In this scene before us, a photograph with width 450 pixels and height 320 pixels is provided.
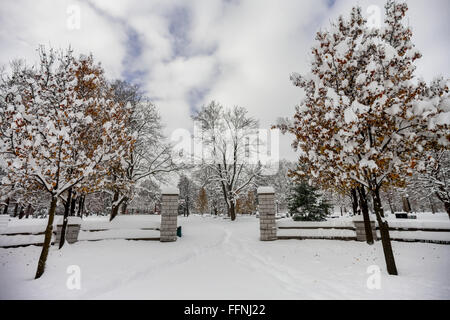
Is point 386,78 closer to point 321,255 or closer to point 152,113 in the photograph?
point 321,255

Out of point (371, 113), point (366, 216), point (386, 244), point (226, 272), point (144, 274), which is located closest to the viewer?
point (371, 113)

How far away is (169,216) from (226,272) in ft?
16.5

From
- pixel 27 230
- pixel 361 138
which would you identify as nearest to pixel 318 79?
pixel 361 138

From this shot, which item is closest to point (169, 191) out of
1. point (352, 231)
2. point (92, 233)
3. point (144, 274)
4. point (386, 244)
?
point (92, 233)

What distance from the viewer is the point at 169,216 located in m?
9.88

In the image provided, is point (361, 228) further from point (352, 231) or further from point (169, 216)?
point (169, 216)

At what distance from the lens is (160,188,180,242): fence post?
9.75 m

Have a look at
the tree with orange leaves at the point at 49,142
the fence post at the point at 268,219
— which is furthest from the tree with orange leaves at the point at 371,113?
the tree with orange leaves at the point at 49,142

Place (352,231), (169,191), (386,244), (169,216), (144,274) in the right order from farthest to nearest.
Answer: (169,191)
(169,216)
(352,231)
(144,274)
(386,244)

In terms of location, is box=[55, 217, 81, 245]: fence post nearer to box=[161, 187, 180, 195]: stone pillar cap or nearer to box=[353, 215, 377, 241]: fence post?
box=[161, 187, 180, 195]: stone pillar cap

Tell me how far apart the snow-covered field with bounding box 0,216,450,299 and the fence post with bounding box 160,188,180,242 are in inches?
37.5

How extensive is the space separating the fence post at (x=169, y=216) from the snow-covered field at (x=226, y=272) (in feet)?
3.12

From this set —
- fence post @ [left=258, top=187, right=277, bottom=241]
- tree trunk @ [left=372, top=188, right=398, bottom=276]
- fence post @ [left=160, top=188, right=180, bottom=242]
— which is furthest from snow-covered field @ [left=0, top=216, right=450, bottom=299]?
fence post @ [left=258, top=187, right=277, bottom=241]
